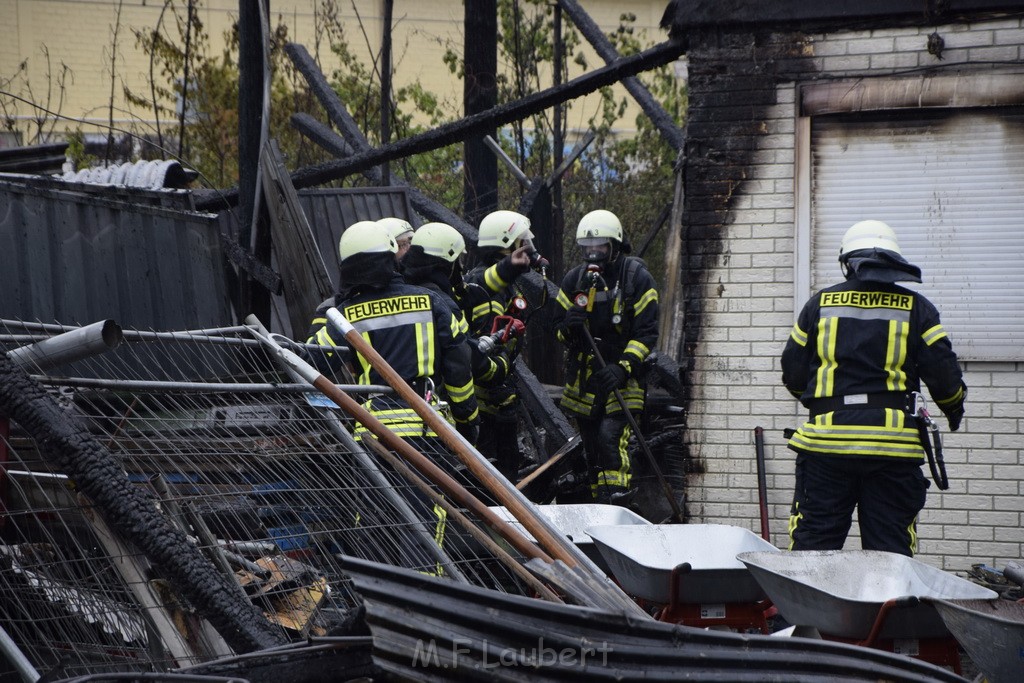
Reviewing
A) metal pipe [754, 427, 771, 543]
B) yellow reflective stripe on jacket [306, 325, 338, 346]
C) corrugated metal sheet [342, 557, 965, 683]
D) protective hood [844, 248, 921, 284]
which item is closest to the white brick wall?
metal pipe [754, 427, 771, 543]

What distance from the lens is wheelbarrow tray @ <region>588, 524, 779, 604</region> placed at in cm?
414

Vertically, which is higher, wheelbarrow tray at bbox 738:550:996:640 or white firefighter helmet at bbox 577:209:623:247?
white firefighter helmet at bbox 577:209:623:247

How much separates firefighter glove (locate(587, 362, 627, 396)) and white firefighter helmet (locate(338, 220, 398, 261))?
7.77ft

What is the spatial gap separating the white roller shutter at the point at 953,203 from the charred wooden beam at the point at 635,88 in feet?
6.37

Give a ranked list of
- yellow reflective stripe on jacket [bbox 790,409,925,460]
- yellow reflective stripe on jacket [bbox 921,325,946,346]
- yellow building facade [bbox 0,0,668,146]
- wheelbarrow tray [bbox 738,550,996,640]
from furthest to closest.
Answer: yellow building facade [bbox 0,0,668,146] → yellow reflective stripe on jacket [bbox 921,325,946,346] → yellow reflective stripe on jacket [bbox 790,409,925,460] → wheelbarrow tray [bbox 738,550,996,640]

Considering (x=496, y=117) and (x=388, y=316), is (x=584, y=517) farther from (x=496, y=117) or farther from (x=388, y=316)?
(x=496, y=117)

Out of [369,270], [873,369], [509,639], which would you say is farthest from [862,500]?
[509,639]

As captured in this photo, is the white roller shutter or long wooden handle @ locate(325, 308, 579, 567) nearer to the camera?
long wooden handle @ locate(325, 308, 579, 567)

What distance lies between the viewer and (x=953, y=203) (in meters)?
6.96

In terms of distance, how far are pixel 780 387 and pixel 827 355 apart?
5.25 feet

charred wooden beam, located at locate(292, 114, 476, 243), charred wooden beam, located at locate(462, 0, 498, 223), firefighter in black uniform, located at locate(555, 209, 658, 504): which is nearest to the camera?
firefighter in black uniform, located at locate(555, 209, 658, 504)

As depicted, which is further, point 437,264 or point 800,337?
point 437,264

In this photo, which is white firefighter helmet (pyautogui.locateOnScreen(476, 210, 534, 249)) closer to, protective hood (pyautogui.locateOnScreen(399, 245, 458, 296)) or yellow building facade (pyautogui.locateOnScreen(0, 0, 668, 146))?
protective hood (pyautogui.locateOnScreen(399, 245, 458, 296))

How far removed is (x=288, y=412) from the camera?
4.45 m
